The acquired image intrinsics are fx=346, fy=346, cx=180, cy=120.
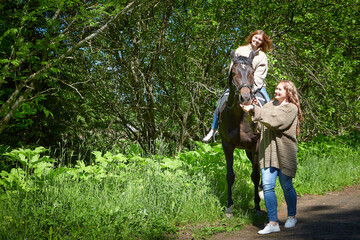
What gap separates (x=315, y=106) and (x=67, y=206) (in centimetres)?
821

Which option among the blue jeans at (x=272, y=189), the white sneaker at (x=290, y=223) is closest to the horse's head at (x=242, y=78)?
the blue jeans at (x=272, y=189)

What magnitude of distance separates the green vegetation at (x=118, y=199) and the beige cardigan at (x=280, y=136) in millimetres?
1200

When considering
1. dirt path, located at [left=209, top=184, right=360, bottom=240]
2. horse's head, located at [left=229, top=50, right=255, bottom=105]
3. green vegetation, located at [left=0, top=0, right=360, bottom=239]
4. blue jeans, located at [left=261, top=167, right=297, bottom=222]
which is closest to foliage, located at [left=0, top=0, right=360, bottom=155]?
green vegetation, located at [left=0, top=0, right=360, bottom=239]

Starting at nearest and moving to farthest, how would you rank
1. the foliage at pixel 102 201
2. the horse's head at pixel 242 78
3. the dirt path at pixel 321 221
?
the foliage at pixel 102 201 < the dirt path at pixel 321 221 < the horse's head at pixel 242 78

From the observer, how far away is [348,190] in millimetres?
7609

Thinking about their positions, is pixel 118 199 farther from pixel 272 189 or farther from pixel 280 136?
pixel 280 136

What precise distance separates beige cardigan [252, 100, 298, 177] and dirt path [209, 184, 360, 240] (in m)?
0.78

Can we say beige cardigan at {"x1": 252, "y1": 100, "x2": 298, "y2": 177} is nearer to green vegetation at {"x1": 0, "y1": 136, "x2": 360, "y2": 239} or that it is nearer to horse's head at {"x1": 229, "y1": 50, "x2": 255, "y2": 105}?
horse's head at {"x1": 229, "y1": 50, "x2": 255, "y2": 105}

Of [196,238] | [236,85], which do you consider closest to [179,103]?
[236,85]

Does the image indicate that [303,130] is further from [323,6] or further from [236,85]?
[236,85]

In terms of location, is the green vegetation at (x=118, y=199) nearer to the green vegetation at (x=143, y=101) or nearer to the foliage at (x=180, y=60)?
the green vegetation at (x=143, y=101)

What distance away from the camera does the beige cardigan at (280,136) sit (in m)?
4.31

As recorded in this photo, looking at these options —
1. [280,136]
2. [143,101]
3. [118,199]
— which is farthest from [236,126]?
[143,101]

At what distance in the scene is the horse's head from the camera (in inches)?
178
